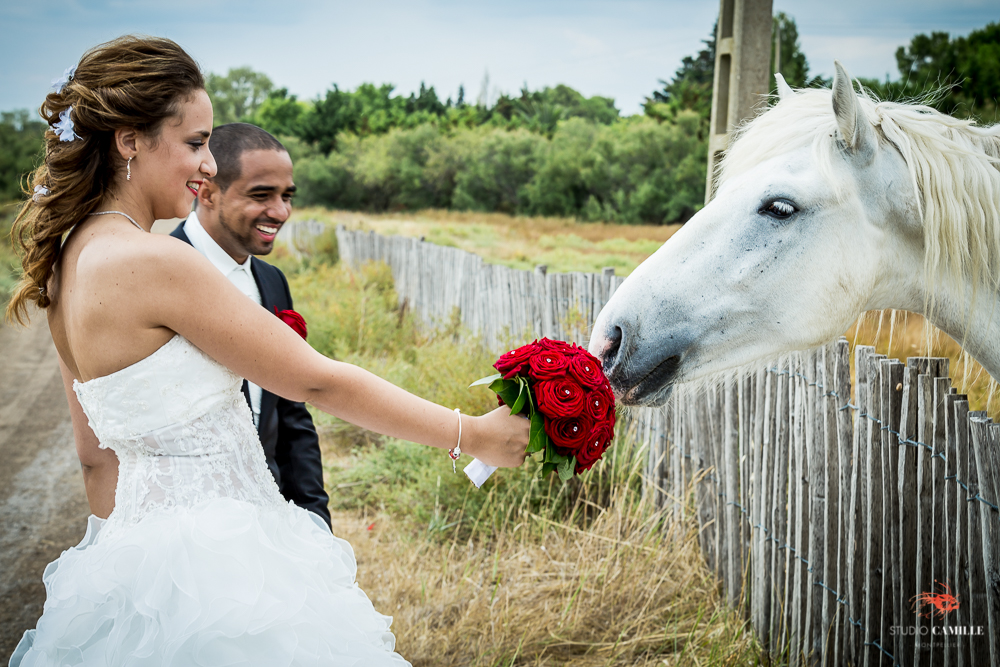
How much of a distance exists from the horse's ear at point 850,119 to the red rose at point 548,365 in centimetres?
95

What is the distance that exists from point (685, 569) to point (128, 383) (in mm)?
2892

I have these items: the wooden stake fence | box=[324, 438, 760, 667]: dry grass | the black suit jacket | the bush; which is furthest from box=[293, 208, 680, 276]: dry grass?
the black suit jacket

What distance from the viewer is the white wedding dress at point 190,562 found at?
4.21 feet

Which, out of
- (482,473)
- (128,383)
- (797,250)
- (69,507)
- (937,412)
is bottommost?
(69,507)

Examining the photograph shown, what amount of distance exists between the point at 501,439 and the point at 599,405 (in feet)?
0.89

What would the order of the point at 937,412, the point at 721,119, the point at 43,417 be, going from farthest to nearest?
the point at 43,417, the point at 721,119, the point at 937,412

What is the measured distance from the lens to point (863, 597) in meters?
2.39

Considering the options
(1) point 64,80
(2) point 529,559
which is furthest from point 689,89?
(1) point 64,80

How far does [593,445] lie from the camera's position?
168 cm

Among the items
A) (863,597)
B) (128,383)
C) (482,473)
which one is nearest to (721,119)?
(863,597)

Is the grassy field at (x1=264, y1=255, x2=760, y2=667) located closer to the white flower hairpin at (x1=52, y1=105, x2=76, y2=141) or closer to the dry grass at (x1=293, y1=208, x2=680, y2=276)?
the white flower hairpin at (x1=52, y1=105, x2=76, y2=141)

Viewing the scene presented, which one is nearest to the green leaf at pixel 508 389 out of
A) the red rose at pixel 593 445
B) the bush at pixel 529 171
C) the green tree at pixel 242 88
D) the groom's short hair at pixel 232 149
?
the red rose at pixel 593 445

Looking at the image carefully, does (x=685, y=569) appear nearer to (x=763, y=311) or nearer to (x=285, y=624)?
(x=763, y=311)

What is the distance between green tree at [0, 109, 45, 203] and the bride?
103ft
